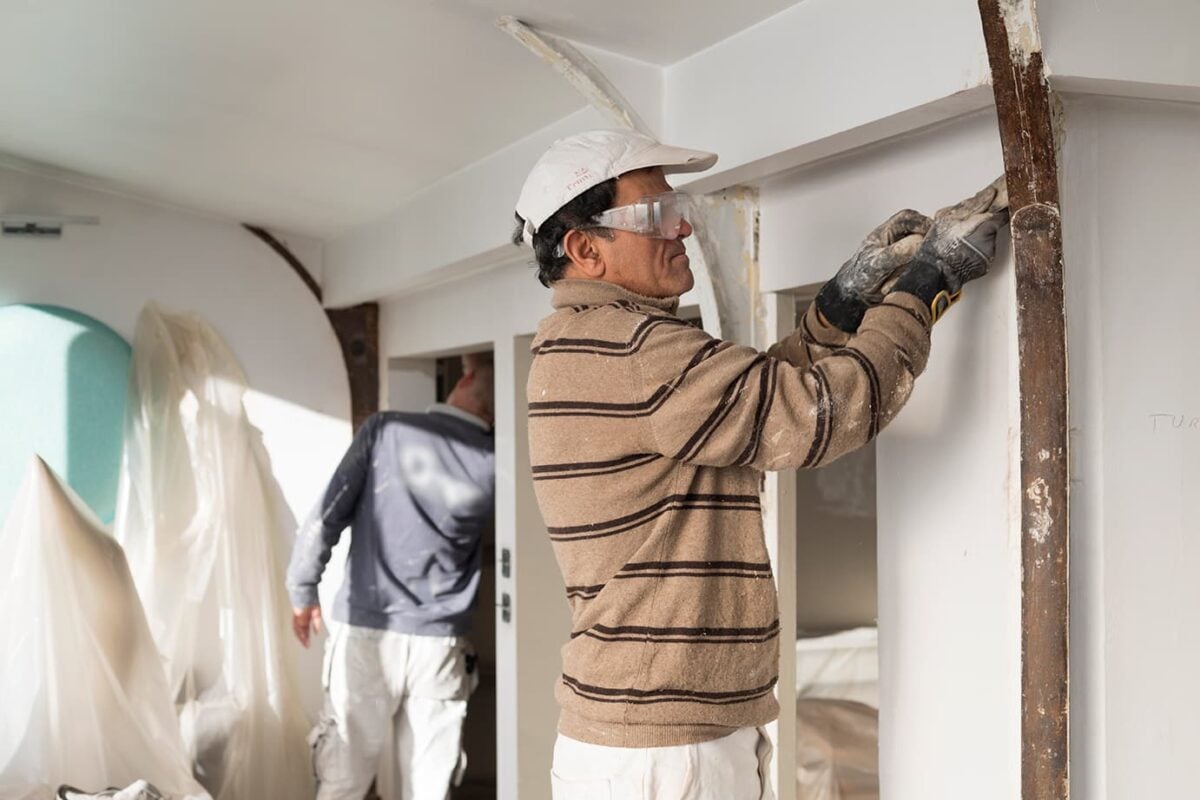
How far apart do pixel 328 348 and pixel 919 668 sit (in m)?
3.21

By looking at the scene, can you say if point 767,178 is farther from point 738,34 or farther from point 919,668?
point 919,668

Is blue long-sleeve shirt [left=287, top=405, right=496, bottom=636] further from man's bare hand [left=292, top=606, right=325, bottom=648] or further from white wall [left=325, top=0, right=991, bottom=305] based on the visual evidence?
white wall [left=325, top=0, right=991, bottom=305]

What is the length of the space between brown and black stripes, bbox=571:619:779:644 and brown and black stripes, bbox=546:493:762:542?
0.42ft

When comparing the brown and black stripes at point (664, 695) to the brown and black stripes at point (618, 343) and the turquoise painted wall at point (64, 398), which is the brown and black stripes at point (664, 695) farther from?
the turquoise painted wall at point (64, 398)

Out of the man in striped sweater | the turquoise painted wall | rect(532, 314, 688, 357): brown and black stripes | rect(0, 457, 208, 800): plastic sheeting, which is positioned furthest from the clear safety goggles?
the turquoise painted wall

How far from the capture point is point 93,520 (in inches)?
129

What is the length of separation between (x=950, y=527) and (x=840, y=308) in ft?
1.20

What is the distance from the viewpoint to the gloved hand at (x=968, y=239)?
150 centimetres

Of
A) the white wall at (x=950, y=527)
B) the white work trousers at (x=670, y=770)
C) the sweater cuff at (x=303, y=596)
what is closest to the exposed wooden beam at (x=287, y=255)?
the sweater cuff at (x=303, y=596)

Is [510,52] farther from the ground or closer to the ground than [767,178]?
farther from the ground

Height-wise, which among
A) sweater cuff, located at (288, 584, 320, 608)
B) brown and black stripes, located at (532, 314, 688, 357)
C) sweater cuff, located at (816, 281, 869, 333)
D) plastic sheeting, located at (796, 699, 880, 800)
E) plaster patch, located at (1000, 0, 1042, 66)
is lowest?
plastic sheeting, located at (796, 699, 880, 800)

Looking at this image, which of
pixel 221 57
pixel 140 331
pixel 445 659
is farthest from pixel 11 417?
pixel 221 57

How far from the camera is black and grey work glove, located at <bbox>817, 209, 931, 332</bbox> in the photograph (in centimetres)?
159

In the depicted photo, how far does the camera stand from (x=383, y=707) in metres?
3.54
